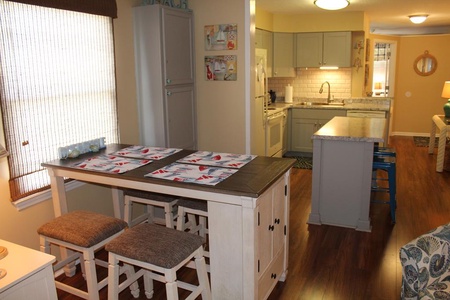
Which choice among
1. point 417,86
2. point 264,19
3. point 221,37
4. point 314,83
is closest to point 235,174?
point 221,37

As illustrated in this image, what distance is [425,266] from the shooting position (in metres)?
2.02

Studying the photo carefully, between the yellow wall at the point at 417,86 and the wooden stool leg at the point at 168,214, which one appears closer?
the wooden stool leg at the point at 168,214

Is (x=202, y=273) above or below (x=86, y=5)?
below

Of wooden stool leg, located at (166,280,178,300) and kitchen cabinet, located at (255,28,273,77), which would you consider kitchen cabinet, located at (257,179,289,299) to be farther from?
kitchen cabinet, located at (255,28,273,77)

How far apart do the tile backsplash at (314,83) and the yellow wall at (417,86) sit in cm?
252

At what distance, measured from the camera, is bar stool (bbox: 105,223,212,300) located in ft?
6.64

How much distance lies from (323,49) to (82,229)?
517 cm

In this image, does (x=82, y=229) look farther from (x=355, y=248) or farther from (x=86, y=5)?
(x=355, y=248)

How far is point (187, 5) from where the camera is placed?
3.95 meters

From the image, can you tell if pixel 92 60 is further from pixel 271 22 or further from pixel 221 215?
pixel 271 22

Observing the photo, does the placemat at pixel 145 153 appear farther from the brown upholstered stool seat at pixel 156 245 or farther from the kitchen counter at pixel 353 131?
the kitchen counter at pixel 353 131

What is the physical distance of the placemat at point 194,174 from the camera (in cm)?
227

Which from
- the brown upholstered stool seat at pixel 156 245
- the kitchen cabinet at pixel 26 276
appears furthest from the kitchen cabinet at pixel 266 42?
the kitchen cabinet at pixel 26 276

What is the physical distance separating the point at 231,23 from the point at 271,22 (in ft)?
8.98
